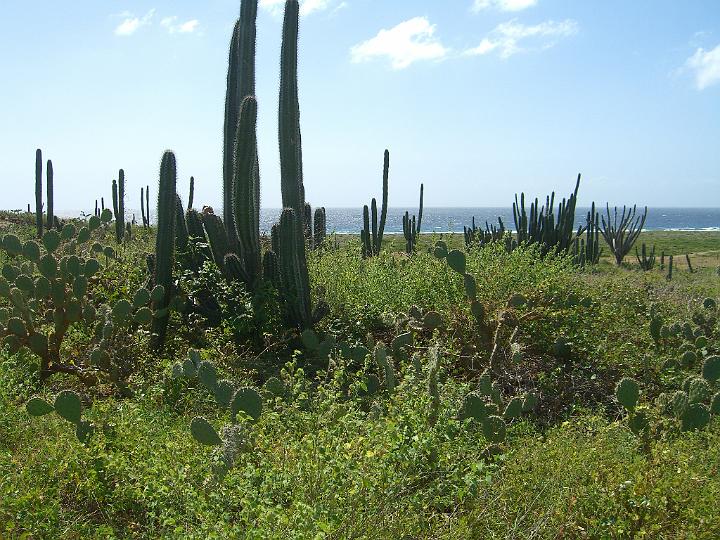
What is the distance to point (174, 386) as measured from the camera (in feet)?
19.1

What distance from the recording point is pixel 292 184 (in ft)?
28.2

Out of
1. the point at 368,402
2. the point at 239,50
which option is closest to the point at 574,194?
the point at 239,50

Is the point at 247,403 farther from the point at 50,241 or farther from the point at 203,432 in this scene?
the point at 50,241

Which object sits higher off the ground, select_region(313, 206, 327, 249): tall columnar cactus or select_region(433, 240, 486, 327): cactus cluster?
select_region(313, 206, 327, 249): tall columnar cactus

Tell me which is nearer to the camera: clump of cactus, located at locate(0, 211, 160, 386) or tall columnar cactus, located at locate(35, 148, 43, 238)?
clump of cactus, located at locate(0, 211, 160, 386)

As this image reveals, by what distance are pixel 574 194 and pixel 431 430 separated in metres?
16.0

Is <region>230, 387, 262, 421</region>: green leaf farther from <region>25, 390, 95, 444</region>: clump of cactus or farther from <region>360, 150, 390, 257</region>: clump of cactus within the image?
<region>360, 150, 390, 257</region>: clump of cactus

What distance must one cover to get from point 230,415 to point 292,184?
4.28 m

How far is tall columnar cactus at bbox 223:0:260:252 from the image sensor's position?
8.89m

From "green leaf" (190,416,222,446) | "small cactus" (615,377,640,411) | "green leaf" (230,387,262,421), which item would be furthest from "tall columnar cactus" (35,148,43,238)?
"small cactus" (615,377,640,411)

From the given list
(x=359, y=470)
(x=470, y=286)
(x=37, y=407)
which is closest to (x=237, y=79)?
(x=470, y=286)

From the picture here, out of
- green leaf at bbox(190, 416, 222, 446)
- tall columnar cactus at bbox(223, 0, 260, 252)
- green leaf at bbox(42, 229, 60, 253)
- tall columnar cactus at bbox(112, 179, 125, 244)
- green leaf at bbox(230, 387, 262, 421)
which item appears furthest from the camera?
tall columnar cactus at bbox(112, 179, 125, 244)

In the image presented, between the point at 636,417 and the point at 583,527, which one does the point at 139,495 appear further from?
the point at 636,417

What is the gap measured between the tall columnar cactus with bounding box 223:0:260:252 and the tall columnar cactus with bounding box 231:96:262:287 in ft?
1.79
